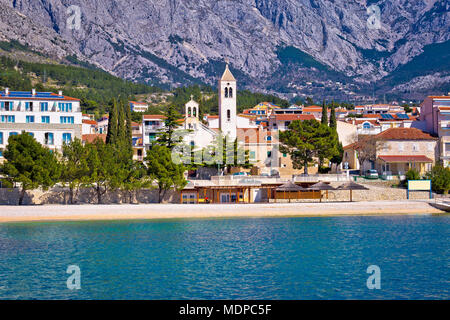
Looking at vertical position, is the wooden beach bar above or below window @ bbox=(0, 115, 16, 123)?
below

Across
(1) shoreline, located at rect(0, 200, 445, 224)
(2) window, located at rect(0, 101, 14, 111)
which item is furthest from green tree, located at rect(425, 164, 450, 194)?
(2) window, located at rect(0, 101, 14, 111)

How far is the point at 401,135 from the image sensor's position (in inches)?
3179

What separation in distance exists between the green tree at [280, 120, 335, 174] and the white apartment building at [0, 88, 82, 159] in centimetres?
2940

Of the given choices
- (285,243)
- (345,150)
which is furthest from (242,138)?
(285,243)

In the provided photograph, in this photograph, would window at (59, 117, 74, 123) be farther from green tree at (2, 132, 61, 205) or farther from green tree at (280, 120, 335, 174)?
green tree at (280, 120, 335, 174)

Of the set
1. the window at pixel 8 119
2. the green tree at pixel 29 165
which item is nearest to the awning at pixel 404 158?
the green tree at pixel 29 165

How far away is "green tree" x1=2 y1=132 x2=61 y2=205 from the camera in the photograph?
192 ft

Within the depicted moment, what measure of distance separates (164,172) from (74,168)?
1011 centimetres

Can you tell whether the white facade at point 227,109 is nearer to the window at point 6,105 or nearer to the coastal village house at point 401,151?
the coastal village house at point 401,151

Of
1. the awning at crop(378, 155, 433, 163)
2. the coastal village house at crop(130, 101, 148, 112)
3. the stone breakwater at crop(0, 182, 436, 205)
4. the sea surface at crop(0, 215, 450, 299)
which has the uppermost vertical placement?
the coastal village house at crop(130, 101, 148, 112)

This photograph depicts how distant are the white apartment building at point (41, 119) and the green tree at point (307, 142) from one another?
2940 cm

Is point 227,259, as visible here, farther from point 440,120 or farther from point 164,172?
point 440,120

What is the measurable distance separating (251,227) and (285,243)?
9.07m

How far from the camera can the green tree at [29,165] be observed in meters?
58.6
